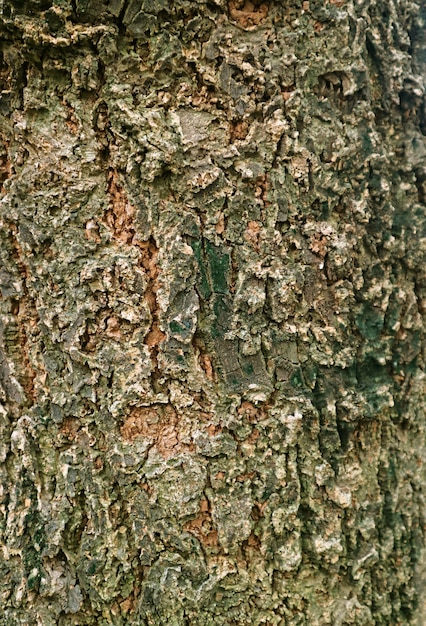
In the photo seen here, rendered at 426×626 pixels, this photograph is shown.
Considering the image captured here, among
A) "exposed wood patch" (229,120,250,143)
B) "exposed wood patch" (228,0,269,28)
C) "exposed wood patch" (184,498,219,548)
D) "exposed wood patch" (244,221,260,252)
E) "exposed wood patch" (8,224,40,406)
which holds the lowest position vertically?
"exposed wood patch" (184,498,219,548)

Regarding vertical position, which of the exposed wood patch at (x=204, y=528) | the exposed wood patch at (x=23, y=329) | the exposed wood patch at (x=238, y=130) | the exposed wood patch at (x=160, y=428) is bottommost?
the exposed wood patch at (x=204, y=528)

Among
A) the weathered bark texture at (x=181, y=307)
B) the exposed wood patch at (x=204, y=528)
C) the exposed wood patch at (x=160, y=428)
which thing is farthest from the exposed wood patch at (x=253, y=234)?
the exposed wood patch at (x=204, y=528)

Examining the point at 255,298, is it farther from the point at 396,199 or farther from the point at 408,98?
the point at 408,98

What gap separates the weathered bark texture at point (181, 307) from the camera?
3.43 ft

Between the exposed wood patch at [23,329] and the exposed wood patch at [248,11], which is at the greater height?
the exposed wood patch at [248,11]

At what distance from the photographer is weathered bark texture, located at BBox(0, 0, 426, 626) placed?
105 centimetres

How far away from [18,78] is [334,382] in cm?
93

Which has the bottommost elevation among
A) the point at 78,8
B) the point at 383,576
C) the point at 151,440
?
the point at 383,576

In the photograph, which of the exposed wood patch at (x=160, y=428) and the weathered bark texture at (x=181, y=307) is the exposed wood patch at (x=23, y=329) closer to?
the weathered bark texture at (x=181, y=307)

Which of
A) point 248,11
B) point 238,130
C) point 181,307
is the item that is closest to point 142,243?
point 181,307

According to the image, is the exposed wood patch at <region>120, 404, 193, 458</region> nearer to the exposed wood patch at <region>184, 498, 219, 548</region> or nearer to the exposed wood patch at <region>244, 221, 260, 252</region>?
the exposed wood patch at <region>184, 498, 219, 548</region>

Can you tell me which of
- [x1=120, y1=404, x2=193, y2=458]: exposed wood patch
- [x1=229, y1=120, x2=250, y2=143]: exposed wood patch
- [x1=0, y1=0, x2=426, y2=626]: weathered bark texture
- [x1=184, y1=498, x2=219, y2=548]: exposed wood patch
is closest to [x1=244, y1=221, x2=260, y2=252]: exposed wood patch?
[x1=0, y1=0, x2=426, y2=626]: weathered bark texture

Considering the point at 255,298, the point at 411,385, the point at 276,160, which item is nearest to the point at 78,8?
the point at 276,160

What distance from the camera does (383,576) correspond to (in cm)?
121
